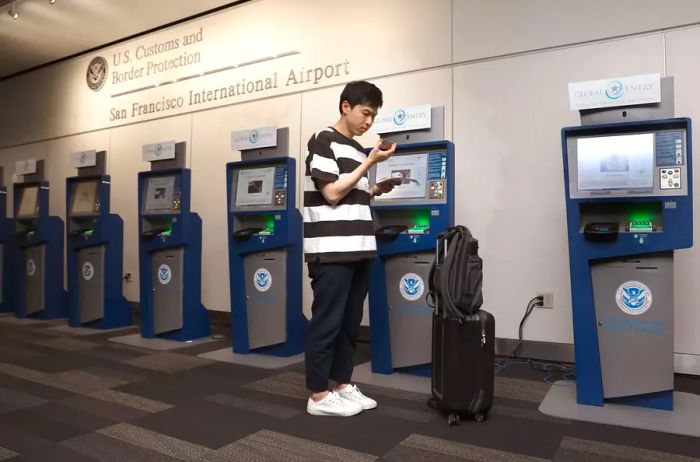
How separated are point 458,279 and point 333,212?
679mm

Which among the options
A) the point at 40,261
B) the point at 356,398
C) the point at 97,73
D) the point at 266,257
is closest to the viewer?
the point at 356,398

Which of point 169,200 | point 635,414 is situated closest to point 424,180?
point 635,414

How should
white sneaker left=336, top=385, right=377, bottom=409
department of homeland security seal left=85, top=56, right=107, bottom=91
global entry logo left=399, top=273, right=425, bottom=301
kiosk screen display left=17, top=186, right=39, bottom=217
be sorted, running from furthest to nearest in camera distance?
department of homeland security seal left=85, top=56, right=107, bottom=91 < kiosk screen display left=17, top=186, right=39, bottom=217 < global entry logo left=399, top=273, right=425, bottom=301 < white sneaker left=336, top=385, right=377, bottom=409

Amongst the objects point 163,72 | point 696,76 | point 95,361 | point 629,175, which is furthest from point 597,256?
point 163,72

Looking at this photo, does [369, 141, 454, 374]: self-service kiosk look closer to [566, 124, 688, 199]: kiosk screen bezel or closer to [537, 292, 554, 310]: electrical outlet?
[566, 124, 688, 199]: kiosk screen bezel

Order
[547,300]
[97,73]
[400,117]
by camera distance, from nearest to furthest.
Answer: [400,117] → [547,300] → [97,73]

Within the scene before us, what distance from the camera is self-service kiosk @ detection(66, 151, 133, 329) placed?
4.88m

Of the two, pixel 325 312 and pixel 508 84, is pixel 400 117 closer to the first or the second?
pixel 508 84

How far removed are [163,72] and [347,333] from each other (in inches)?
179

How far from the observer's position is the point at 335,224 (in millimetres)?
2291

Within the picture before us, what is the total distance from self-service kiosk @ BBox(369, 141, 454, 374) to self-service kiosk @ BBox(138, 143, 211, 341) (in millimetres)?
1875

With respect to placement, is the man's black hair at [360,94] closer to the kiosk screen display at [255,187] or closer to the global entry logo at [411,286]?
the global entry logo at [411,286]

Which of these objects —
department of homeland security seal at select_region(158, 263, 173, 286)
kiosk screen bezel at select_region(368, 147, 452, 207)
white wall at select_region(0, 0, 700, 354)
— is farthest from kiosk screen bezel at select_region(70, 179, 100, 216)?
kiosk screen bezel at select_region(368, 147, 452, 207)

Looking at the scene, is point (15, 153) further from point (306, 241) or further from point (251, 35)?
point (306, 241)
